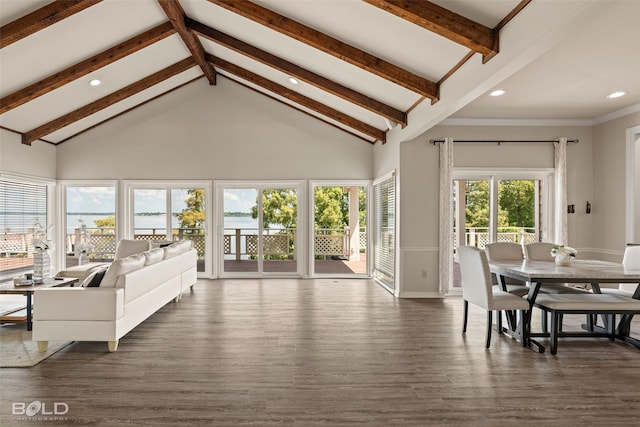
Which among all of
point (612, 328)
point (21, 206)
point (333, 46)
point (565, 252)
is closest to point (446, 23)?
point (333, 46)

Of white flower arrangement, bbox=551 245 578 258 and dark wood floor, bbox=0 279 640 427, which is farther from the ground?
white flower arrangement, bbox=551 245 578 258

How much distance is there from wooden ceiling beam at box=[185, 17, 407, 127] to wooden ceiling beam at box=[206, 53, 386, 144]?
124cm

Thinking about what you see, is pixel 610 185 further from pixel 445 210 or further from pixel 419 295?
pixel 419 295

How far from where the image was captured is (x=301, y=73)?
Answer: 5.55 m

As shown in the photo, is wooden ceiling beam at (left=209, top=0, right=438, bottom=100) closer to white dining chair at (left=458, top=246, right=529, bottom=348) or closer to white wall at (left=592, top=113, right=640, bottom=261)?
white dining chair at (left=458, top=246, right=529, bottom=348)

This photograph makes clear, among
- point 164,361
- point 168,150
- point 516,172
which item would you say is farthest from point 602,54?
point 168,150

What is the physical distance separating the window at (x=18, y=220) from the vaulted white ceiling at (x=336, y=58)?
0.98 m

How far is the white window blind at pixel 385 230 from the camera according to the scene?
6492 millimetres

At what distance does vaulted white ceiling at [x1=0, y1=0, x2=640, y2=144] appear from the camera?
3080mm

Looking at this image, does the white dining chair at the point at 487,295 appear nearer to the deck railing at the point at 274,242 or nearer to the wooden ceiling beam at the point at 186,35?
the deck railing at the point at 274,242

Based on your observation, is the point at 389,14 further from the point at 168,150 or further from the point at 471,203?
the point at 168,150

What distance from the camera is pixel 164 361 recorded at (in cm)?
338

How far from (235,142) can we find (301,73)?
8.82 feet

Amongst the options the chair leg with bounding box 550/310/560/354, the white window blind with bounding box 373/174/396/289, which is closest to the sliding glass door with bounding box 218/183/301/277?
the white window blind with bounding box 373/174/396/289
